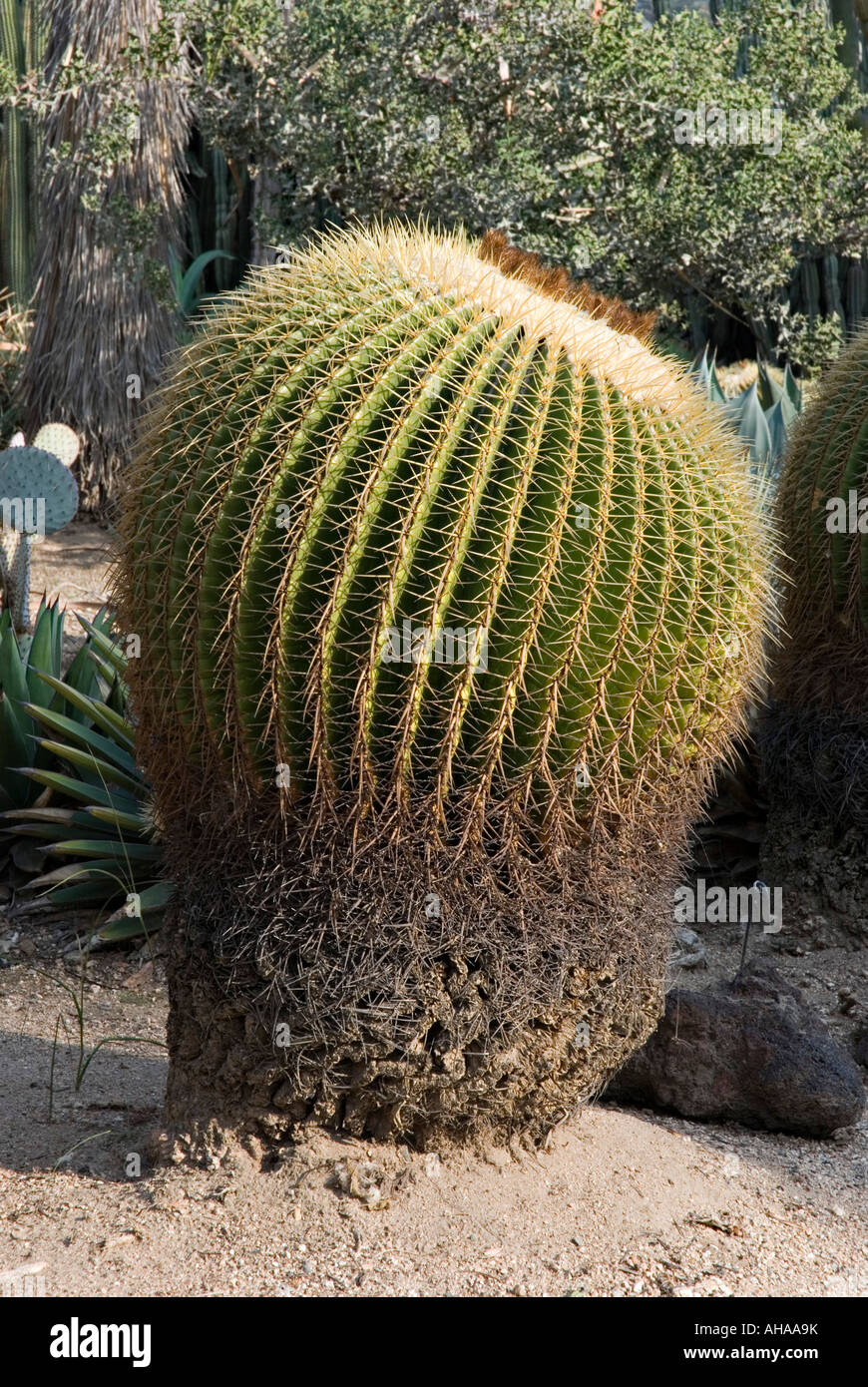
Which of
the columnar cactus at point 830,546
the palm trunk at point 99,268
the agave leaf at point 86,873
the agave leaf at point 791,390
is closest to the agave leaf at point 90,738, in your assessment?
the agave leaf at point 86,873

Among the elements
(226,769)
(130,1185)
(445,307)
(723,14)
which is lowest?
(130,1185)

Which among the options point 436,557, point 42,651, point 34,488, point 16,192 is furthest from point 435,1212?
point 16,192

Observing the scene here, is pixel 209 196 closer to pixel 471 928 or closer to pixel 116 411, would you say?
pixel 116 411

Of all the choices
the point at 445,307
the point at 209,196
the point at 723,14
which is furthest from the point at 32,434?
the point at 445,307

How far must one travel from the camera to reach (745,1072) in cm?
374

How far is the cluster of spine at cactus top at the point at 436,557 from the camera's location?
8.92 ft

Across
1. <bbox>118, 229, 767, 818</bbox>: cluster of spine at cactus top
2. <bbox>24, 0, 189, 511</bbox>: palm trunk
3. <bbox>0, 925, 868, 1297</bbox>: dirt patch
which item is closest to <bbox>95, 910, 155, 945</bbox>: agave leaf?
<bbox>0, 925, 868, 1297</bbox>: dirt patch

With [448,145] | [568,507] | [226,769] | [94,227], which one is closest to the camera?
[568,507]

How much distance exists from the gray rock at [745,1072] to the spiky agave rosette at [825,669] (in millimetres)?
1517

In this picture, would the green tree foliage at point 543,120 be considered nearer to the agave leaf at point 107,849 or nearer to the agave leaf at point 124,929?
the agave leaf at point 107,849

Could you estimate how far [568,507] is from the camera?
2744mm

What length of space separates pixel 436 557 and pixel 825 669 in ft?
9.38

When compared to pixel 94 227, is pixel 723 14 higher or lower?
higher

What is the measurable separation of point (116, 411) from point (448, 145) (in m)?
3.84
